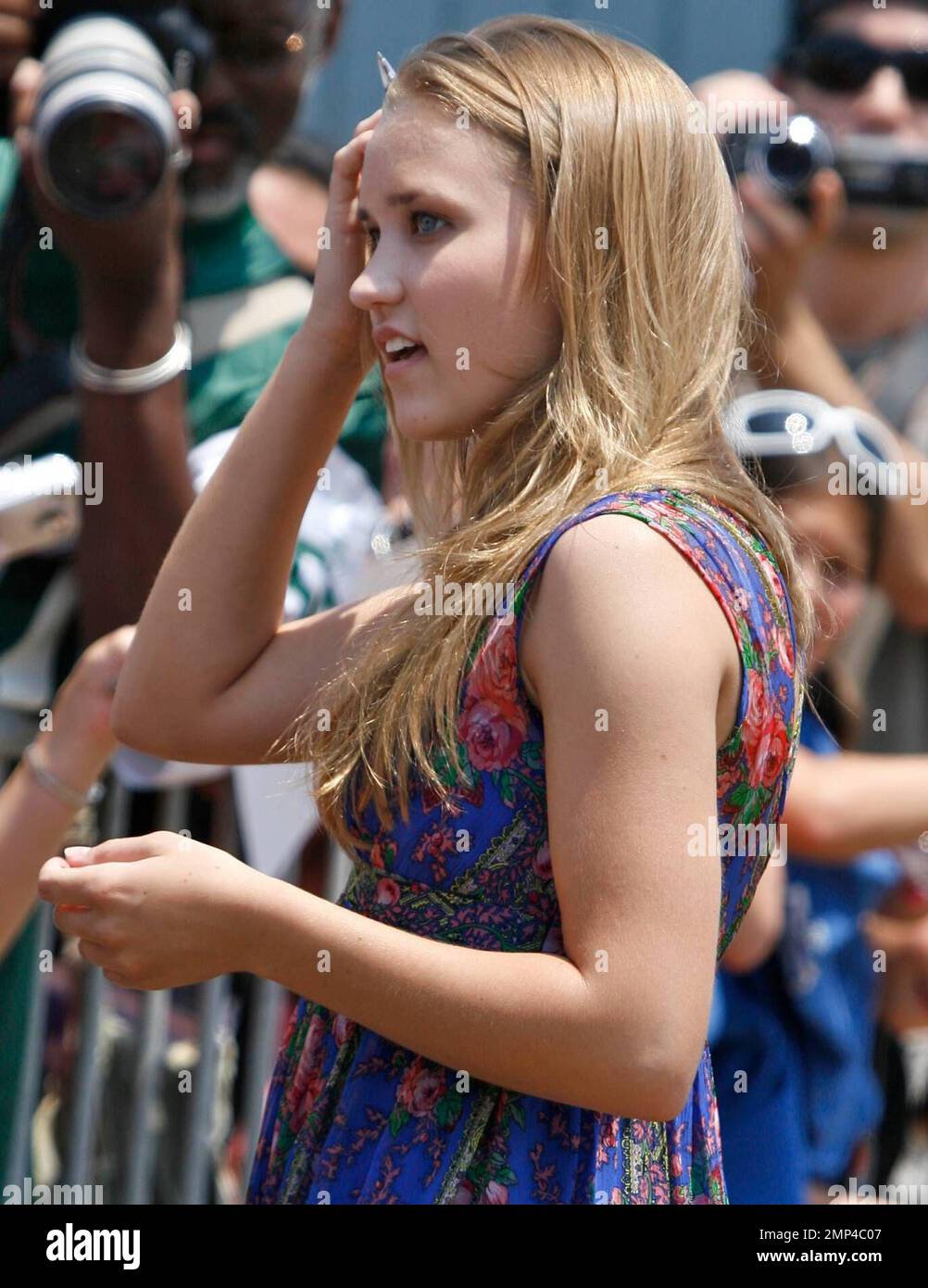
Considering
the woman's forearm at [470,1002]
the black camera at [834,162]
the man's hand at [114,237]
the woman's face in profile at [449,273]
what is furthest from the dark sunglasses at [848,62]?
the woman's forearm at [470,1002]

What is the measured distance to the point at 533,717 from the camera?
3.60 feet

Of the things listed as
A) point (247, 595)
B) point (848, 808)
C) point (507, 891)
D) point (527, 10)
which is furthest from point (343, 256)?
point (527, 10)

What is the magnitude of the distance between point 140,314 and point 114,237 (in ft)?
0.32

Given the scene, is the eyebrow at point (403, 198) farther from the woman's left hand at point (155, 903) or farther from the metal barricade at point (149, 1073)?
the metal barricade at point (149, 1073)

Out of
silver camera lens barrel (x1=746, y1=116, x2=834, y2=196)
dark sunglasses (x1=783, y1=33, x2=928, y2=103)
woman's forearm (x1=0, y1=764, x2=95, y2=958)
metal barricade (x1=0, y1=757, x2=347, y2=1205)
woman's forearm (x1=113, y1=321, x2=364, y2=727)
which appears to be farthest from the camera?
dark sunglasses (x1=783, y1=33, x2=928, y2=103)

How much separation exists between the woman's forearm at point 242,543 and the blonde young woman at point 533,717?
4.2 inches

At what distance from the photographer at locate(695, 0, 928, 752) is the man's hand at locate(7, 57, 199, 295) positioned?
2.90 ft

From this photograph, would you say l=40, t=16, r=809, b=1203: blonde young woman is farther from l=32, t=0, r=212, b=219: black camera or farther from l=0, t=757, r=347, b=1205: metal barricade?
l=0, t=757, r=347, b=1205: metal barricade

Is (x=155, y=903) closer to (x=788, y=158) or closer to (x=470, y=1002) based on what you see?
(x=470, y=1002)

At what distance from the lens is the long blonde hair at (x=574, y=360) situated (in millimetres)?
1135

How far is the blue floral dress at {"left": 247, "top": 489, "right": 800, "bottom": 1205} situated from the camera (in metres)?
1.10

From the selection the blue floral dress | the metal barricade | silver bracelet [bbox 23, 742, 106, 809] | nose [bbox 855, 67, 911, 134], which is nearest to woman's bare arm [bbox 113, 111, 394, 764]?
the blue floral dress

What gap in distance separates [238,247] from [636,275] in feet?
4.02

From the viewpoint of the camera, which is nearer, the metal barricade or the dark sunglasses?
the metal barricade
